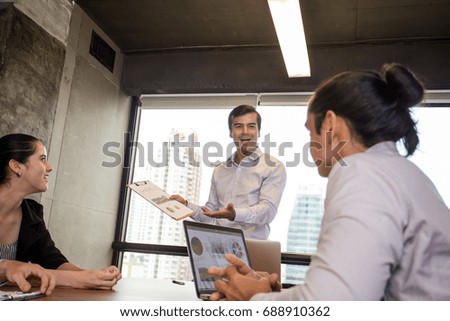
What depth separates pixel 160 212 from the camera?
473 cm

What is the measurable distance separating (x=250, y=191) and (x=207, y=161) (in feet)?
5.56

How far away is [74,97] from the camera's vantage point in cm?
398

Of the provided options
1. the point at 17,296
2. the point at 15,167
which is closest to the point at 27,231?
the point at 15,167

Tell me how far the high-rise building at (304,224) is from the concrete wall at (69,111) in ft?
6.41

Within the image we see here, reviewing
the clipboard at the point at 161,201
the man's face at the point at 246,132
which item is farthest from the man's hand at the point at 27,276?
the man's face at the point at 246,132

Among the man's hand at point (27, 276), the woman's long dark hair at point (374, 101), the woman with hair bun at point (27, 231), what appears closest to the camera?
the woman's long dark hair at point (374, 101)

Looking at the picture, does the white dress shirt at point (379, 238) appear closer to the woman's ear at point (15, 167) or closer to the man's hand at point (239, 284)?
the man's hand at point (239, 284)

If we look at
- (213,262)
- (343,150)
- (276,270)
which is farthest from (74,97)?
(343,150)

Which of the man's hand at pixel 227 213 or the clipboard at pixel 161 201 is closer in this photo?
the clipboard at pixel 161 201

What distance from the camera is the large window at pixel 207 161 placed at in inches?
166

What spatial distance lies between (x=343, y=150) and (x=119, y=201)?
13.3 ft

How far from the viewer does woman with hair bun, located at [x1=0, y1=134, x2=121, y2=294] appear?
141 cm

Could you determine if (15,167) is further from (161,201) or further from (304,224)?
(304,224)

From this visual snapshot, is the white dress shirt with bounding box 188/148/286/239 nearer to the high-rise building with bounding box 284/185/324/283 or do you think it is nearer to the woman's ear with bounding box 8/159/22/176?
the woman's ear with bounding box 8/159/22/176
